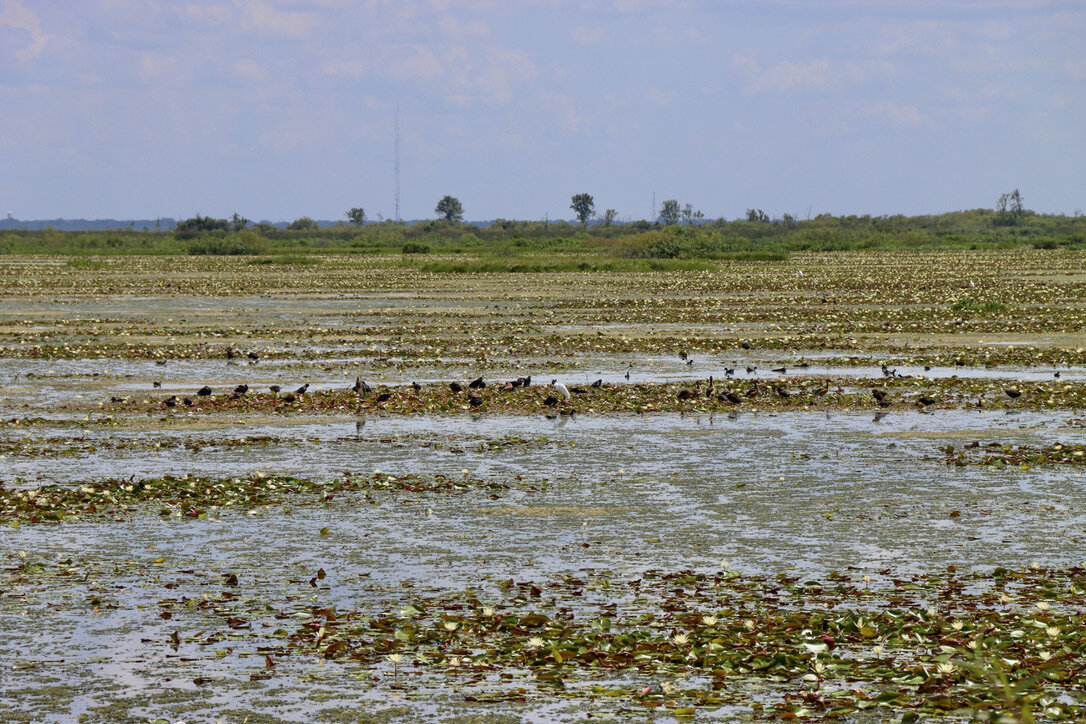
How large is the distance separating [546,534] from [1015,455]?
710 cm

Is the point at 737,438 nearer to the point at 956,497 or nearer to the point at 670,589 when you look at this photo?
the point at 956,497

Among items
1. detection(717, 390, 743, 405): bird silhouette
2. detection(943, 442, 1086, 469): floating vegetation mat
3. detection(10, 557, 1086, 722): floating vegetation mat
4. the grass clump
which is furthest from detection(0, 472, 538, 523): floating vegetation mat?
the grass clump

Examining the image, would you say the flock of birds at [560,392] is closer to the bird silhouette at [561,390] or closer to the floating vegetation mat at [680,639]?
the bird silhouette at [561,390]

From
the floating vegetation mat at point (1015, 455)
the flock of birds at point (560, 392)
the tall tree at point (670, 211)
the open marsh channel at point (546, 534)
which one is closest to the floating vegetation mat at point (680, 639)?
the open marsh channel at point (546, 534)

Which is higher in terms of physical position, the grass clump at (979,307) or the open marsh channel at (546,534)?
the grass clump at (979,307)

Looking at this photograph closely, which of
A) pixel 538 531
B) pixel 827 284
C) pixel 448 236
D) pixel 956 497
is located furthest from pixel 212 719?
pixel 448 236

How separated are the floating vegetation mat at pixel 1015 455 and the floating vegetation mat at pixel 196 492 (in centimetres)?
555

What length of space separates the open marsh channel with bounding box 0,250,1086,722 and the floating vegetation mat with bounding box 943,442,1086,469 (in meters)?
0.06

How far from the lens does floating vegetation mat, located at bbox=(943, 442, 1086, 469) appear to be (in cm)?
1605

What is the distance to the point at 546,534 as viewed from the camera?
12.7 metres

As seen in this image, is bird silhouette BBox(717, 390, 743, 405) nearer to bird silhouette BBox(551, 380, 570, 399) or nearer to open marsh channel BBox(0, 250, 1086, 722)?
open marsh channel BBox(0, 250, 1086, 722)

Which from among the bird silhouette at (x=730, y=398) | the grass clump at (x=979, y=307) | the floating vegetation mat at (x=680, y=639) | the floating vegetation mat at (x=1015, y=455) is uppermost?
the grass clump at (x=979, y=307)

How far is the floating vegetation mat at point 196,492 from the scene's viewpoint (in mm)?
13742

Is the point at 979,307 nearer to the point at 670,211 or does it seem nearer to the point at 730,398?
the point at 730,398
